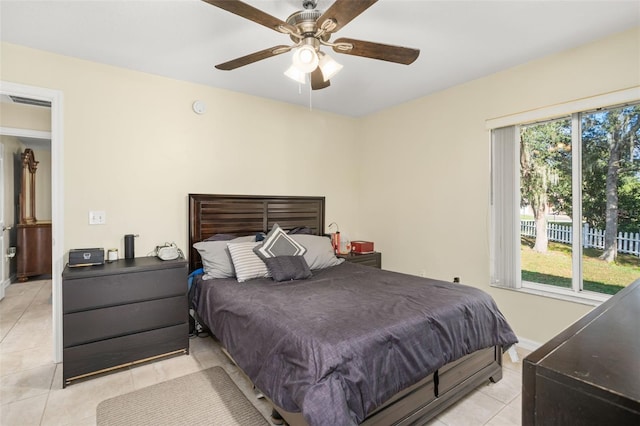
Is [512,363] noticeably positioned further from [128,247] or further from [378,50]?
[128,247]

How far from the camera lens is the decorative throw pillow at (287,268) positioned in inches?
105

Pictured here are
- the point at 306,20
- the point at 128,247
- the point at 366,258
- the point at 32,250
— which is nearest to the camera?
the point at 306,20

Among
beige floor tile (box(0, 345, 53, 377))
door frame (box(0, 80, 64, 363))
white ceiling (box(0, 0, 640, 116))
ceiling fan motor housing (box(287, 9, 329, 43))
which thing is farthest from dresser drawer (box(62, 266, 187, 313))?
ceiling fan motor housing (box(287, 9, 329, 43))

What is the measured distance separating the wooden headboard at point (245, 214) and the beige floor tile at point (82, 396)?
1126 mm

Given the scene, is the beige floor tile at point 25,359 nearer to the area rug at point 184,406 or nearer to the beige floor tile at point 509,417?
the area rug at point 184,406

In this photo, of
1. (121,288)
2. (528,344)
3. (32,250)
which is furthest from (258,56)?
(32,250)

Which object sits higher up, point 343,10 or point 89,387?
point 343,10

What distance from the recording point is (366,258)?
394 centimetres

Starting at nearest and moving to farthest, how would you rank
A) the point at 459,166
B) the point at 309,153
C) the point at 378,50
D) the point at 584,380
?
the point at 584,380
the point at 378,50
the point at 459,166
the point at 309,153

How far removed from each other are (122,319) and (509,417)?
2.77 metres

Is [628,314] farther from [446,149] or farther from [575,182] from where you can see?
[446,149]

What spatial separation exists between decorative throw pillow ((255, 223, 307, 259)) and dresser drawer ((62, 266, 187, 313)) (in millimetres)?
685

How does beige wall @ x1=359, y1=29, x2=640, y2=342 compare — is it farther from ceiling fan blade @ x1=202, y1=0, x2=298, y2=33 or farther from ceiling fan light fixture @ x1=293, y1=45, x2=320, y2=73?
ceiling fan blade @ x1=202, y1=0, x2=298, y2=33

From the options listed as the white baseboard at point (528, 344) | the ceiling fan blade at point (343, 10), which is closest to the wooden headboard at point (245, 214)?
the ceiling fan blade at point (343, 10)
